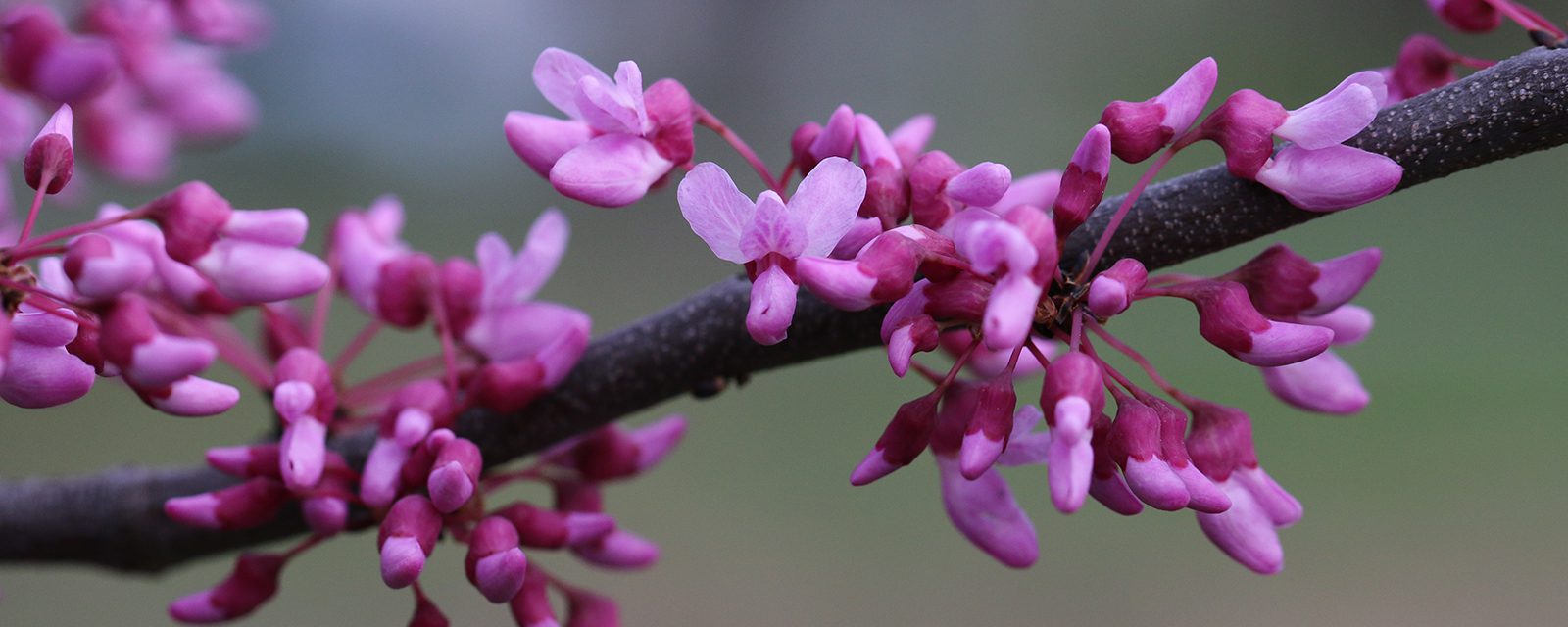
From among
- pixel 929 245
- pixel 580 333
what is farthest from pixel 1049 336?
pixel 580 333

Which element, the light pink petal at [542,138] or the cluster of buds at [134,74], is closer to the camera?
the light pink petal at [542,138]

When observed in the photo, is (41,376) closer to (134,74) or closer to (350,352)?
(350,352)

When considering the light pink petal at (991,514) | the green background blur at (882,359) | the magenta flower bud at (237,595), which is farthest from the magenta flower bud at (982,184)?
the green background blur at (882,359)

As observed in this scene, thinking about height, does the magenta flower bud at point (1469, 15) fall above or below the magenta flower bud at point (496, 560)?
above

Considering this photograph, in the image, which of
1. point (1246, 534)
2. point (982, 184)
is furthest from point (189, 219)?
point (1246, 534)

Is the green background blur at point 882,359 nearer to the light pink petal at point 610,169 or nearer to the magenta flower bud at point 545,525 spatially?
the magenta flower bud at point 545,525

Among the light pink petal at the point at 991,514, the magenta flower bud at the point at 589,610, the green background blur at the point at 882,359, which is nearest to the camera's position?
the light pink petal at the point at 991,514

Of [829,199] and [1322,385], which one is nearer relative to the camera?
[829,199]
